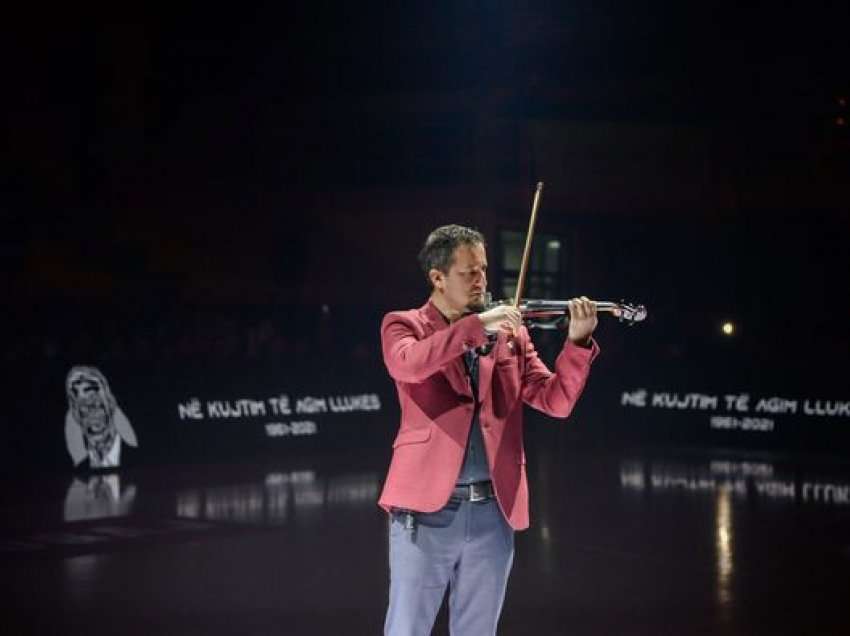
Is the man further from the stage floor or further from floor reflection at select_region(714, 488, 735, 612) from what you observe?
floor reflection at select_region(714, 488, 735, 612)

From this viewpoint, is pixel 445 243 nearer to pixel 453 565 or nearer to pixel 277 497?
pixel 453 565

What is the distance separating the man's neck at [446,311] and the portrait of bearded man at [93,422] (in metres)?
10.0

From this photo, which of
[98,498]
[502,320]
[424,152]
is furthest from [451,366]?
[424,152]

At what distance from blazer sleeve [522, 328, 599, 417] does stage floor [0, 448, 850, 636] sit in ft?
10.0

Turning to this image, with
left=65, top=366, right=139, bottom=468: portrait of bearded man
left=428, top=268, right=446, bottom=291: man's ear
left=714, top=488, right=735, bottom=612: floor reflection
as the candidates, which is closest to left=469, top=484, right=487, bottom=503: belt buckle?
left=428, top=268, right=446, bottom=291: man's ear

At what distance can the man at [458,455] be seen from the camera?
4094 mm

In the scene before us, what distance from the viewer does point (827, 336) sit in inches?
842

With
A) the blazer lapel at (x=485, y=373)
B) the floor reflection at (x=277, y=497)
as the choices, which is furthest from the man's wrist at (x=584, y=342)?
the floor reflection at (x=277, y=497)

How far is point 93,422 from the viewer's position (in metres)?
Answer: 13.7

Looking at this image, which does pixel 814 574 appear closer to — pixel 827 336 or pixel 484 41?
pixel 827 336

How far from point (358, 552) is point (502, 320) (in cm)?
601

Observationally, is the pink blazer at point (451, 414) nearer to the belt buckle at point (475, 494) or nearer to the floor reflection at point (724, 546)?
the belt buckle at point (475, 494)

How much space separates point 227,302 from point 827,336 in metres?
10.4

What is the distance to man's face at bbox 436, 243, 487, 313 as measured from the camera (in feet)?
13.4
